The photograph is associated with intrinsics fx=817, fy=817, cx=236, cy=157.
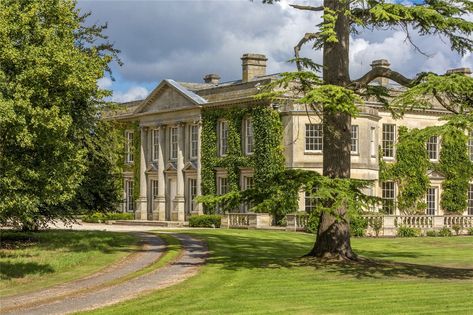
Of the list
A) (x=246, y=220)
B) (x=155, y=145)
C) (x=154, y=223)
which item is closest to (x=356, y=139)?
(x=246, y=220)

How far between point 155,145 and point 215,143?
7.19 meters

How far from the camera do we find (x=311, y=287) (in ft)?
61.6

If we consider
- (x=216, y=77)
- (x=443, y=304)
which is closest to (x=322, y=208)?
(x=443, y=304)

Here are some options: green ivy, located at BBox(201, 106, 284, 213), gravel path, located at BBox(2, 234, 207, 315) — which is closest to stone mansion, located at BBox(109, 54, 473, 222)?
green ivy, located at BBox(201, 106, 284, 213)

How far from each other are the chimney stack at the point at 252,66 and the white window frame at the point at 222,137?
12.2ft

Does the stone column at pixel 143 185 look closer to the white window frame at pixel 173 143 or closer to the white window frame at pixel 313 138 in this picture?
the white window frame at pixel 173 143

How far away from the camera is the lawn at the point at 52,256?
21.1m

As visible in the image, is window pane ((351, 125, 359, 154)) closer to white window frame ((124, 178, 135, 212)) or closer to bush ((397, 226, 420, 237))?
bush ((397, 226, 420, 237))

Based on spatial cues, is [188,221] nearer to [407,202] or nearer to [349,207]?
[407,202]

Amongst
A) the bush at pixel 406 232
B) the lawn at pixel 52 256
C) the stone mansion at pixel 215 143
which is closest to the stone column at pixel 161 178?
the stone mansion at pixel 215 143

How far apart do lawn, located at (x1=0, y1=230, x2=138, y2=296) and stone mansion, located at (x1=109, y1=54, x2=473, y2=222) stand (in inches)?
599

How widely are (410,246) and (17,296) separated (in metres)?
20.2

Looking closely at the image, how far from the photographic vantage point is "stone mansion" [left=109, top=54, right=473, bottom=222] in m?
46.5

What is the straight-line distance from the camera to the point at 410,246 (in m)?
34.4
